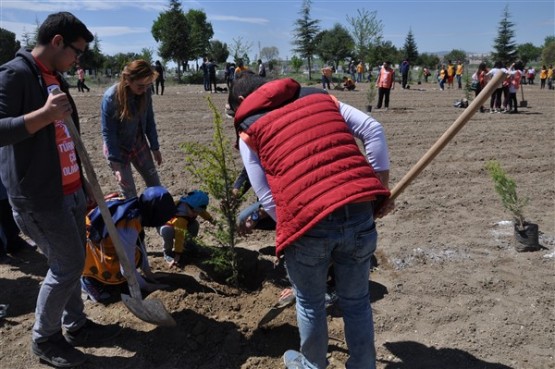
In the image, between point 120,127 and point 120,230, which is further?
point 120,127

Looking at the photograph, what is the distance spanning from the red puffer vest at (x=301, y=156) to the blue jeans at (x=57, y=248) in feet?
4.02

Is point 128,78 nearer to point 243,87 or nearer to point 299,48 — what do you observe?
point 243,87

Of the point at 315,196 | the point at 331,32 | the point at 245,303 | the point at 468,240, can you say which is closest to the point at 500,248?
the point at 468,240

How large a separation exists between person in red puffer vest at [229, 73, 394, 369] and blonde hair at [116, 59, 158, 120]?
1.63m

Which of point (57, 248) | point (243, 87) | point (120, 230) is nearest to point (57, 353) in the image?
point (57, 248)

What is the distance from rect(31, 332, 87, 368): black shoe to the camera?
303 cm

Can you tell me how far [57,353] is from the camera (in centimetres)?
304

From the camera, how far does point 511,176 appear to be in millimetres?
7090

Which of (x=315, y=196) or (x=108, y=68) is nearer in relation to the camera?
(x=315, y=196)

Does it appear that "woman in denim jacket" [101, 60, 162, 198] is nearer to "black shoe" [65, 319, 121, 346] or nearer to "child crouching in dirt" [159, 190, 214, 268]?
"child crouching in dirt" [159, 190, 214, 268]

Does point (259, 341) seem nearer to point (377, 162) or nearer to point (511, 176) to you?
point (377, 162)

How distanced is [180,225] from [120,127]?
37.3 inches

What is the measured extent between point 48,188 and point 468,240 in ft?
12.3

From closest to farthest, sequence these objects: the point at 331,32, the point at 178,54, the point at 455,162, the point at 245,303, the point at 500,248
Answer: the point at 245,303
the point at 500,248
the point at 455,162
the point at 178,54
the point at 331,32
